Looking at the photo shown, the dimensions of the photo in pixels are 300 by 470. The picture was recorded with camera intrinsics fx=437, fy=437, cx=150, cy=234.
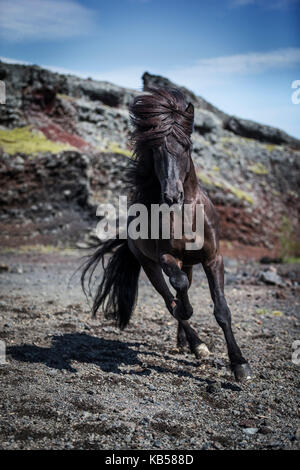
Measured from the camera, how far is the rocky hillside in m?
17.6

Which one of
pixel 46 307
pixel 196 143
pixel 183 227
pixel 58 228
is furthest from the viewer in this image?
pixel 196 143

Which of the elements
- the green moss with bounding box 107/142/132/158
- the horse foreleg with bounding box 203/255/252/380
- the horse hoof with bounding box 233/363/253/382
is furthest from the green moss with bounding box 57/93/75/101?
the horse hoof with bounding box 233/363/253/382

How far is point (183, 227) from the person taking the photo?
4574 millimetres

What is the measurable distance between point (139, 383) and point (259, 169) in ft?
71.8

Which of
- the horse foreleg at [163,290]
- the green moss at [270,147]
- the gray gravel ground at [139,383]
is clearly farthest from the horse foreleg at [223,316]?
the green moss at [270,147]

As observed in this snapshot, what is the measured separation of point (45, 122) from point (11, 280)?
1212 cm

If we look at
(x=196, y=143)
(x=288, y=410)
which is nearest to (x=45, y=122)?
(x=196, y=143)

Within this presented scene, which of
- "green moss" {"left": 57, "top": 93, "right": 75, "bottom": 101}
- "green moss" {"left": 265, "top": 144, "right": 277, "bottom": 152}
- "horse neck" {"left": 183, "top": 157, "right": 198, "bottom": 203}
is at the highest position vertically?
"green moss" {"left": 57, "top": 93, "right": 75, "bottom": 101}

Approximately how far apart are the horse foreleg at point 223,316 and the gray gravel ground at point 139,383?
14 centimetres

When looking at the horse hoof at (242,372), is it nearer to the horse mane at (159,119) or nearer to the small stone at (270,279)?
the horse mane at (159,119)

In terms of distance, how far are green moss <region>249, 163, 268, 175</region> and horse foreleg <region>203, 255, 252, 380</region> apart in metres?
20.6

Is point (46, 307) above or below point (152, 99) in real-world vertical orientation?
below

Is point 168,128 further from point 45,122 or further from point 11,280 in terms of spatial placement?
point 45,122

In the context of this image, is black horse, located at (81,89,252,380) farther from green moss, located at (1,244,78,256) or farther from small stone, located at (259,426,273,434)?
green moss, located at (1,244,78,256)
